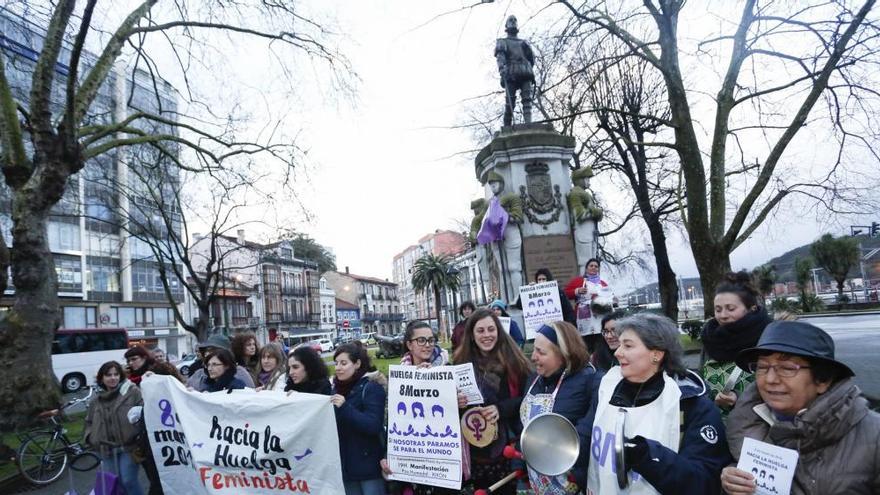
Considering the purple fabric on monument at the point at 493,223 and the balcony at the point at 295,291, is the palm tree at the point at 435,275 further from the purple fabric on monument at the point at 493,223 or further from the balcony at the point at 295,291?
the purple fabric on monument at the point at 493,223

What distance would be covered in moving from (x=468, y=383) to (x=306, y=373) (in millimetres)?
1500

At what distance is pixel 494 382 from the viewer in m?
4.07

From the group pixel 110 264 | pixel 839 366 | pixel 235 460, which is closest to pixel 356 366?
pixel 235 460

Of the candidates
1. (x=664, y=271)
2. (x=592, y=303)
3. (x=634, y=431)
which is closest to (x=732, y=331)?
(x=634, y=431)

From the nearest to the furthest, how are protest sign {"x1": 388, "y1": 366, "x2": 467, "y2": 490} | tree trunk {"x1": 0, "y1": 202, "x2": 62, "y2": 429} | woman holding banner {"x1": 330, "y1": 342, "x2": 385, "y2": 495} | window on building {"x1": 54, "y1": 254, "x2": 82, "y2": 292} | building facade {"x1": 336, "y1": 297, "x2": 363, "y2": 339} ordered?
protest sign {"x1": 388, "y1": 366, "x2": 467, "y2": 490}
woman holding banner {"x1": 330, "y1": 342, "x2": 385, "y2": 495}
tree trunk {"x1": 0, "y1": 202, "x2": 62, "y2": 429}
window on building {"x1": 54, "y1": 254, "x2": 82, "y2": 292}
building facade {"x1": 336, "y1": 297, "x2": 363, "y2": 339}

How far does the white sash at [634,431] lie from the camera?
252 cm

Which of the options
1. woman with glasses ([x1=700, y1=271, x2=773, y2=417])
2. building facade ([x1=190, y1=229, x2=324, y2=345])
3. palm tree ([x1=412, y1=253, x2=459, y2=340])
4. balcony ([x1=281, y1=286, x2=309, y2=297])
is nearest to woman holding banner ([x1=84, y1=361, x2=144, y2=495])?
woman with glasses ([x1=700, y1=271, x2=773, y2=417])

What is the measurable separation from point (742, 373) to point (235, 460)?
3.90m

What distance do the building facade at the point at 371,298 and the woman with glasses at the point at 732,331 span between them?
341 ft

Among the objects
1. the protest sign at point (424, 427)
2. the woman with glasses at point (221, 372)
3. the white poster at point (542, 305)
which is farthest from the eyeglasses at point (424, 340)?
the white poster at point (542, 305)

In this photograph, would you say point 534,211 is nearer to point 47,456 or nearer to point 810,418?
point 810,418

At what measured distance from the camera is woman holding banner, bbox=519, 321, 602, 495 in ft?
10.9

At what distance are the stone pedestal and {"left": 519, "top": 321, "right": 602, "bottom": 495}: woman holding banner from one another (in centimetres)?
532

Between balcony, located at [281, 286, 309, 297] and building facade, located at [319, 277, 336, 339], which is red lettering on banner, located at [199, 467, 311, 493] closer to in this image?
balcony, located at [281, 286, 309, 297]
